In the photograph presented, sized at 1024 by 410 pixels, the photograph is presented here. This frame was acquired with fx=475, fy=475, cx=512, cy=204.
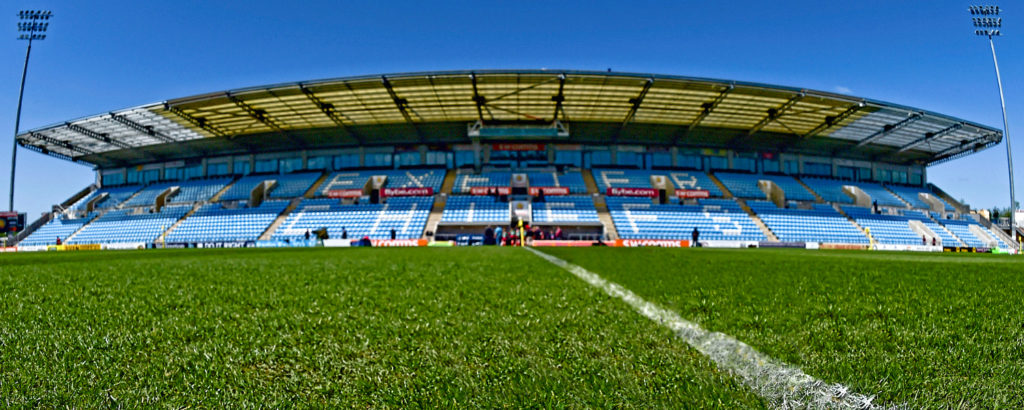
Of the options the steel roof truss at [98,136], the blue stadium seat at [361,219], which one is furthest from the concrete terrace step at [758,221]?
the steel roof truss at [98,136]

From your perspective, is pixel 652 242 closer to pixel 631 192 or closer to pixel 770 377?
pixel 631 192

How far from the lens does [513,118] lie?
32.5 m

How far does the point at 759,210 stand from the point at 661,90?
12675mm

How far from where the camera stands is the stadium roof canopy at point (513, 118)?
26.6 meters

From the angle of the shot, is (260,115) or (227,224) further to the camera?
(227,224)

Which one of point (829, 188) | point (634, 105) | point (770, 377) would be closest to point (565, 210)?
point (634, 105)

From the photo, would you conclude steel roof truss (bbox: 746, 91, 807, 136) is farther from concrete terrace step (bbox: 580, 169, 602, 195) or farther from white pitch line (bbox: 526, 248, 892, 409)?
white pitch line (bbox: 526, 248, 892, 409)

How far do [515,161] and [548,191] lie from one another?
4.69 m

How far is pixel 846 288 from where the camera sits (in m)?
3.02

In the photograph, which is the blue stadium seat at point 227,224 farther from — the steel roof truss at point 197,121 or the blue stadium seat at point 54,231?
the blue stadium seat at point 54,231

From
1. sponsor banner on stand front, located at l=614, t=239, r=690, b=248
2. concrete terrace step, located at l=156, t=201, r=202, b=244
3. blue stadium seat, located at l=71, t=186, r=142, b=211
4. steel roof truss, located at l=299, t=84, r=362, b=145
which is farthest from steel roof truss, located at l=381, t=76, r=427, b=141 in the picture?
blue stadium seat, located at l=71, t=186, r=142, b=211

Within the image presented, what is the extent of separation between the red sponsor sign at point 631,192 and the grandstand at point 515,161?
0.15 metres

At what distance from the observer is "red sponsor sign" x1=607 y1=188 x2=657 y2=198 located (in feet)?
110

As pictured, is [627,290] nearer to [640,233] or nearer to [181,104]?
[640,233]
